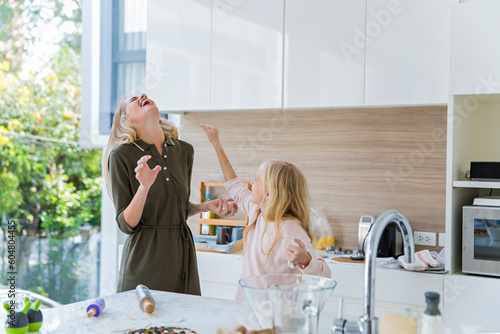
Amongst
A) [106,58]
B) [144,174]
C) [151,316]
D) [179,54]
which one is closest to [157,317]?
[151,316]

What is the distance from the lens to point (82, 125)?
12.5 ft

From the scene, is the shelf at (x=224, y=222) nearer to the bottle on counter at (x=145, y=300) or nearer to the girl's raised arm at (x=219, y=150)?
the girl's raised arm at (x=219, y=150)

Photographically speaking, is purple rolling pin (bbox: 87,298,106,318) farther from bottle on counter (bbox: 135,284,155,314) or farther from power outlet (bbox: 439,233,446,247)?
power outlet (bbox: 439,233,446,247)

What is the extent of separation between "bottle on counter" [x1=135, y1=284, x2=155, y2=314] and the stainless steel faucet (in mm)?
595

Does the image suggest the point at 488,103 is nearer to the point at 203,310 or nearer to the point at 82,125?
the point at 203,310

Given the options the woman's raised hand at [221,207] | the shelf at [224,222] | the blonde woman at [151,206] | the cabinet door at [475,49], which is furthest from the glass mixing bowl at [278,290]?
the shelf at [224,222]

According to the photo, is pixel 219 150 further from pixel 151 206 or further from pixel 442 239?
pixel 442 239

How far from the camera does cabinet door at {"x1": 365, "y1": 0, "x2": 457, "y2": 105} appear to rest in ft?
8.73

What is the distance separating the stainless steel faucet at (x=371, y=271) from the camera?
46.7 inches

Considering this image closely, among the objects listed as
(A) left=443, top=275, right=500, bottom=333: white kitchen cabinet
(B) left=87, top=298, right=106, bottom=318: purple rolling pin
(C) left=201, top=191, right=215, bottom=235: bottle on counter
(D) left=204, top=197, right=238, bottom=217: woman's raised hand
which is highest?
(D) left=204, top=197, right=238, bottom=217: woman's raised hand

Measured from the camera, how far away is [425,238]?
2.99 m

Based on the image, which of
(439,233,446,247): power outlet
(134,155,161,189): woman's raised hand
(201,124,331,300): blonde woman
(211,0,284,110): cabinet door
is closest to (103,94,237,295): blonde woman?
(134,155,161,189): woman's raised hand

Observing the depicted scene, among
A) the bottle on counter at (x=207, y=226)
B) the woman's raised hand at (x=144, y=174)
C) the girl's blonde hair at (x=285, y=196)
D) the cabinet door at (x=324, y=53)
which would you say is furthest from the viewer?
the bottle on counter at (x=207, y=226)

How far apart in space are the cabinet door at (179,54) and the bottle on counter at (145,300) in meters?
1.64
